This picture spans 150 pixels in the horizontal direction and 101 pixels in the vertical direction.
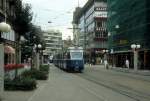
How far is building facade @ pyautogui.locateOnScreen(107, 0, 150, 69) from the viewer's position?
249ft

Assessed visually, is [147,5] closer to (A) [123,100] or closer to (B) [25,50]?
(B) [25,50]

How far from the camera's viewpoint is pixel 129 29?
86625 millimetres

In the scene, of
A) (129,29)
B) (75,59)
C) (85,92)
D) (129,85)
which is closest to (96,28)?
(129,29)

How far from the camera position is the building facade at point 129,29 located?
75.8m

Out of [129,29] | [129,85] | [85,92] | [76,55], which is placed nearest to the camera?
[85,92]

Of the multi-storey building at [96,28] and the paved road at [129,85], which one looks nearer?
the paved road at [129,85]

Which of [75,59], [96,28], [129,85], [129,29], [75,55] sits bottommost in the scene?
[129,85]

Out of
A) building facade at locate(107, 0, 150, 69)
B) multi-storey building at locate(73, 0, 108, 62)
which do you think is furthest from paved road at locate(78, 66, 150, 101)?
multi-storey building at locate(73, 0, 108, 62)

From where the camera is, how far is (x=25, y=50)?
70.6 meters

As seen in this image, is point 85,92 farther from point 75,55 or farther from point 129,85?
point 75,55

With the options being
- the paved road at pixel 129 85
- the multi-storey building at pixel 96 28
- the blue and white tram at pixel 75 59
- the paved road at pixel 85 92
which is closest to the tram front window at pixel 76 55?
the blue and white tram at pixel 75 59

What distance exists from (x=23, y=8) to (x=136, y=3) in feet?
168

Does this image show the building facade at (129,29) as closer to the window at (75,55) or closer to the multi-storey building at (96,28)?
the window at (75,55)

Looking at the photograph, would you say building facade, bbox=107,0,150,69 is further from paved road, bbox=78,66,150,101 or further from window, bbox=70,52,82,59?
paved road, bbox=78,66,150,101
